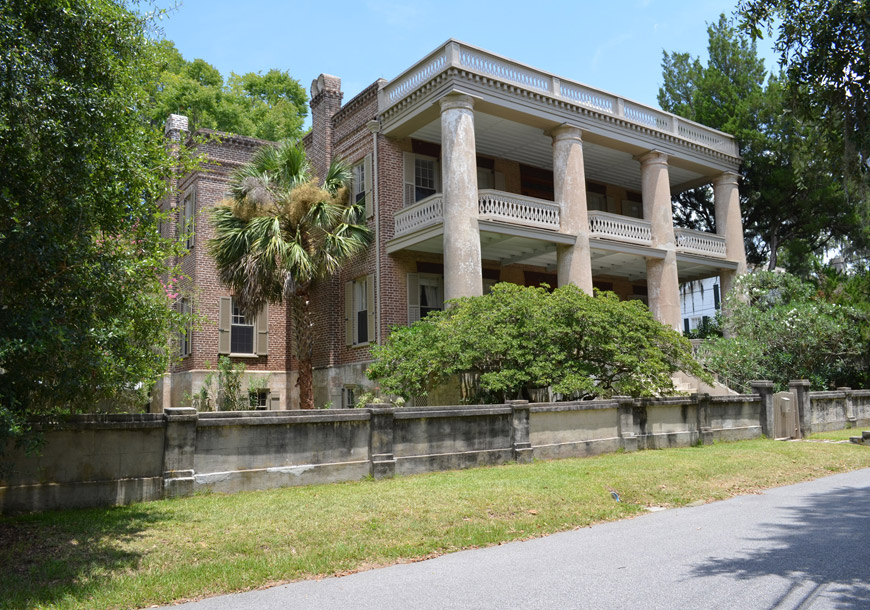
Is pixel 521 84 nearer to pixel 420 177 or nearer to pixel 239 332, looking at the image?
pixel 420 177

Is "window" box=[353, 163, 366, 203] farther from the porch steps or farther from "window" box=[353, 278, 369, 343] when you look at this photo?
the porch steps

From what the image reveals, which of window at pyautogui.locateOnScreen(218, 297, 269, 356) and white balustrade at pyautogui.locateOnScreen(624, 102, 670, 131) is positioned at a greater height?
white balustrade at pyautogui.locateOnScreen(624, 102, 670, 131)

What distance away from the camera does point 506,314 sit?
54.1 feet

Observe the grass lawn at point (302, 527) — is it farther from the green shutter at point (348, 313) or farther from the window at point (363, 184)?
the window at point (363, 184)

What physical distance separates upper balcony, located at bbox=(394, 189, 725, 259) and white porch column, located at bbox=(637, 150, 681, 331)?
1.48 ft

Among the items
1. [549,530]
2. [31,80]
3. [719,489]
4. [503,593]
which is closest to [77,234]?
[31,80]

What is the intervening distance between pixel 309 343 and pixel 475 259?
522 centimetres

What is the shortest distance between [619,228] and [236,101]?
84.8ft

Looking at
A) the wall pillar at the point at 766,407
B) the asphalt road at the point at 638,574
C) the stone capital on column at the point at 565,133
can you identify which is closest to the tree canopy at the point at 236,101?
the stone capital on column at the point at 565,133

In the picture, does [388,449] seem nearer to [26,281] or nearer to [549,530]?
[549,530]

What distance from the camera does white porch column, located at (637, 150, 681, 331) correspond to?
79.7 feet

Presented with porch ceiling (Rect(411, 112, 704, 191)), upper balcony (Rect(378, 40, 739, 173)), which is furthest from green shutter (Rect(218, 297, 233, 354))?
porch ceiling (Rect(411, 112, 704, 191))

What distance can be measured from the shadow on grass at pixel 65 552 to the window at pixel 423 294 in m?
13.7

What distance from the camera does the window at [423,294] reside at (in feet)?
73.2
